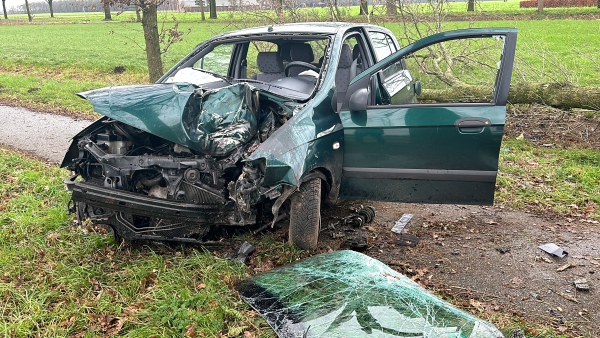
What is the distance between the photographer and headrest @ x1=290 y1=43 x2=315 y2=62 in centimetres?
503

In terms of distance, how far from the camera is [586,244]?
14.3 feet

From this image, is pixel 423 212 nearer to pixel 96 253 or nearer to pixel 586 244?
pixel 586 244

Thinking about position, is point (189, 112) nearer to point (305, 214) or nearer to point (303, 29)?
point (305, 214)

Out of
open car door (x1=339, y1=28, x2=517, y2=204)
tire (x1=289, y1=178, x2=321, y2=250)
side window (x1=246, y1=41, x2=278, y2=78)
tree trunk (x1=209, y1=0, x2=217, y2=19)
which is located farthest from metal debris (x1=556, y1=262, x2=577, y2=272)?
tree trunk (x1=209, y1=0, x2=217, y2=19)

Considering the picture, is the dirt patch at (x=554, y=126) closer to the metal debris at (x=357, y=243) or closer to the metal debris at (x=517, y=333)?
the metal debris at (x=357, y=243)

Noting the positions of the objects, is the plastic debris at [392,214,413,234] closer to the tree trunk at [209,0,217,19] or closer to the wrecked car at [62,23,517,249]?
the wrecked car at [62,23,517,249]

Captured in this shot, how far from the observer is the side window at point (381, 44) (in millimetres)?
5260

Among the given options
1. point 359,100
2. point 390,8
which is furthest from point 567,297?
point 390,8

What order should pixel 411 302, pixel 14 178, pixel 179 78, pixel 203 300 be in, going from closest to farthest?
pixel 411 302 < pixel 203 300 < pixel 179 78 < pixel 14 178

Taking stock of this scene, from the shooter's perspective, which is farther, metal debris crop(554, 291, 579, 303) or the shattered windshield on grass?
metal debris crop(554, 291, 579, 303)

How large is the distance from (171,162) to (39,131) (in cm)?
598

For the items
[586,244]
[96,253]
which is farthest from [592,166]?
[96,253]

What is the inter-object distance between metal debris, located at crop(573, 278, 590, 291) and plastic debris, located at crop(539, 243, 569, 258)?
1.44 ft

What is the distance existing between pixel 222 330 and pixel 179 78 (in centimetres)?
278
